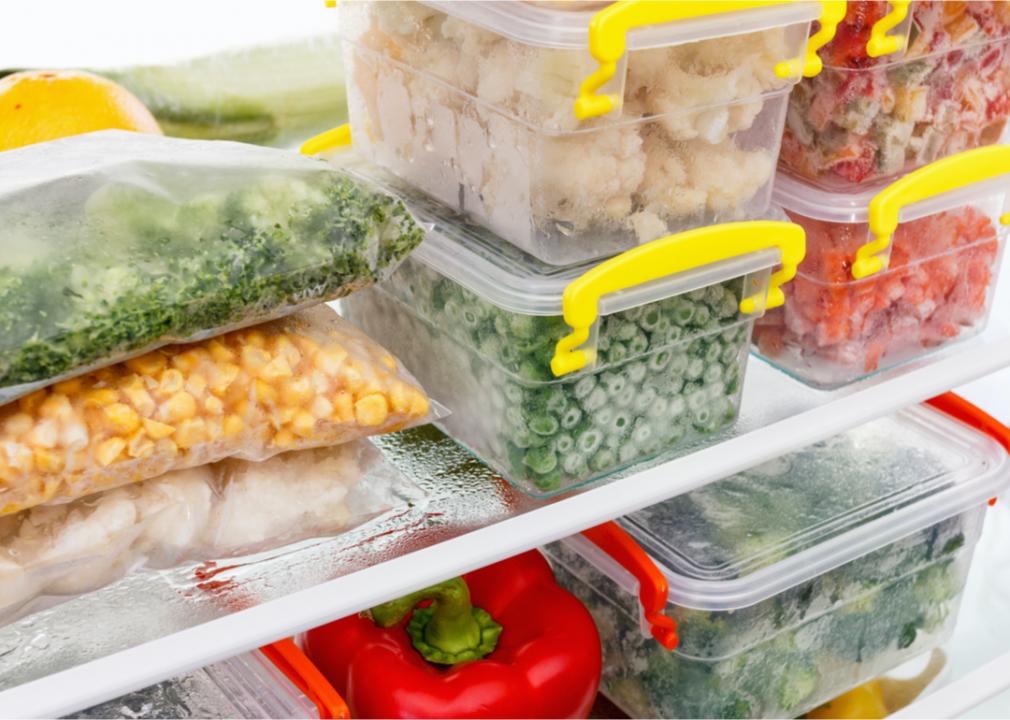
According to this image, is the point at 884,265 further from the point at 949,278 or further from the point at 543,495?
the point at 543,495

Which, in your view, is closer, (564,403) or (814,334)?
(564,403)

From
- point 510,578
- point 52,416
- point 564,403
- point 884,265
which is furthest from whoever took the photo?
point 510,578

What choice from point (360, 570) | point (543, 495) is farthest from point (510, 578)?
point (360, 570)

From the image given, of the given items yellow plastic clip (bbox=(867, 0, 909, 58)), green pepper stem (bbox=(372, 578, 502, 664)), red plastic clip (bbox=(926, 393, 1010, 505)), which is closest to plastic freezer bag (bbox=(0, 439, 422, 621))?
green pepper stem (bbox=(372, 578, 502, 664))

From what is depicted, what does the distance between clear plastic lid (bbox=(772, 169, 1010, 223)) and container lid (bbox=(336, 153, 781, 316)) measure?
4.0 inches

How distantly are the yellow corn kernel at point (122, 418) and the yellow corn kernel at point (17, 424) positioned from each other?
5 cm

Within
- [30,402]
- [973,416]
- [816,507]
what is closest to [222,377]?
[30,402]

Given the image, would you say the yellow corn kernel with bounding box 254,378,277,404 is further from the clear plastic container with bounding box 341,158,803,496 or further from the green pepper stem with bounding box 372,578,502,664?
the green pepper stem with bounding box 372,578,502,664

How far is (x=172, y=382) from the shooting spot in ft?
2.68

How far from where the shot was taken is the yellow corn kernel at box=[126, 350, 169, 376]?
82 centimetres

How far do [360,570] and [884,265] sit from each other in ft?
1.87

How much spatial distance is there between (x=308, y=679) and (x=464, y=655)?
0.78 feet

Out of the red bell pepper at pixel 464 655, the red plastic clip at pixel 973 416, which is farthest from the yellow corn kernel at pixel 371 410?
the red plastic clip at pixel 973 416

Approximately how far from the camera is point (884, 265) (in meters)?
1.09
